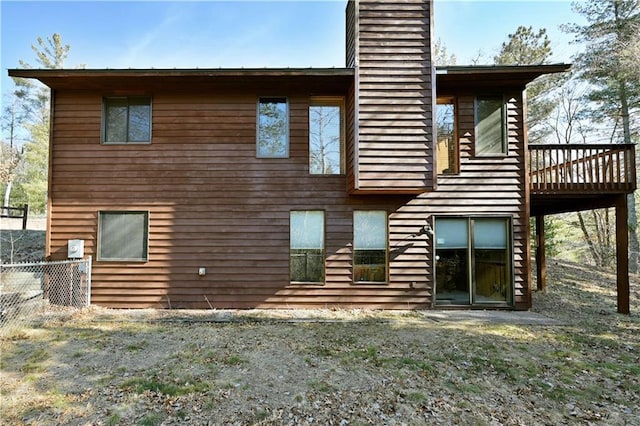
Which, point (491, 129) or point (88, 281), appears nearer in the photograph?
point (88, 281)

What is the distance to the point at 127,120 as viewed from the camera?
723 cm

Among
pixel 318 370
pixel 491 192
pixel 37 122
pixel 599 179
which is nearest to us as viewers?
pixel 318 370

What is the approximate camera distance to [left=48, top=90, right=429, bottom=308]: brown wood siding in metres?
6.99

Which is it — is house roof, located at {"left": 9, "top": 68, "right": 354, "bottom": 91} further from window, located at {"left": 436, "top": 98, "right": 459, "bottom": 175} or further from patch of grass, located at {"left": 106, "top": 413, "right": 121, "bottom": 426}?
patch of grass, located at {"left": 106, "top": 413, "right": 121, "bottom": 426}

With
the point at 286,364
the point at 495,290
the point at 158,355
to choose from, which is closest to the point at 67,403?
the point at 158,355

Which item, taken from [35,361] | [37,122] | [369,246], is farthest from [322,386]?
[37,122]

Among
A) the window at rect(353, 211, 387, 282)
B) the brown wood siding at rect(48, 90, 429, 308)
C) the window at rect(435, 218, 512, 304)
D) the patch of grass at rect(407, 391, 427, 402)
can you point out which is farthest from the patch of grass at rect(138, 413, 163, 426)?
the window at rect(435, 218, 512, 304)

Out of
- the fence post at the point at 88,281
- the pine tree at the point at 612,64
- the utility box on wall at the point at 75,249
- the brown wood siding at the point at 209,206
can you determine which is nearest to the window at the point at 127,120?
the brown wood siding at the point at 209,206

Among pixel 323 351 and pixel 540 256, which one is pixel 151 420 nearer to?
pixel 323 351

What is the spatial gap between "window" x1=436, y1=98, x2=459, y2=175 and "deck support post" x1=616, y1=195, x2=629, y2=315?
333 cm

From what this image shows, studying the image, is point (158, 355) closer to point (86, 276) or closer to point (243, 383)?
point (243, 383)

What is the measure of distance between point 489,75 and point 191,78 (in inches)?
235

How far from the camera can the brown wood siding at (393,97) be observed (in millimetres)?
6504

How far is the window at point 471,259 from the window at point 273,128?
3.69m
